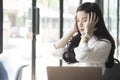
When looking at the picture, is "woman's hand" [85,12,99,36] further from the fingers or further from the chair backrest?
the chair backrest

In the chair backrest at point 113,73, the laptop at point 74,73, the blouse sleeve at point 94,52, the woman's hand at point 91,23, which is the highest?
the woman's hand at point 91,23

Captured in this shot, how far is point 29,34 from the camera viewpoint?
306 centimetres

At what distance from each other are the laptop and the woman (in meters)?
0.35

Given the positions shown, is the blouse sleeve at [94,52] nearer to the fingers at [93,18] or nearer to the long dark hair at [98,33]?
the long dark hair at [98,33]

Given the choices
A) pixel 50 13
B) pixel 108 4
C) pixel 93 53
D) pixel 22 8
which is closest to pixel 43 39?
pixel 50 13

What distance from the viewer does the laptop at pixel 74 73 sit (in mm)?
1551

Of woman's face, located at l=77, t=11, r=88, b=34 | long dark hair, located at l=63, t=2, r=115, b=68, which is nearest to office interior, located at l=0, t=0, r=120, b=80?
long dark hair, located at l=63, t=2, r=115, b=68

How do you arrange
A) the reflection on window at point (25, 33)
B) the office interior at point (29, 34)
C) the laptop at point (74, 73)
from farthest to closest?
1. the reflection on window at point (25, 33)
2. the office interior at point (29, 34)
3. the laptop at point (74, 73)

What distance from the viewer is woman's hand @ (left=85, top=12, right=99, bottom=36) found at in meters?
2.01

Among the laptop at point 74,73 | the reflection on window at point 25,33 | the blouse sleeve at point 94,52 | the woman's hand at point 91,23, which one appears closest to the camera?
the laptop at point 74,73

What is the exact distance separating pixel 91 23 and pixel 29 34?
120 centimetres

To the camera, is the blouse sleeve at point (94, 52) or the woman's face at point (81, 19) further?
the woman's face at point (81, 19)

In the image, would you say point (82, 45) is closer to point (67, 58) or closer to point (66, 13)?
point (67, 58)

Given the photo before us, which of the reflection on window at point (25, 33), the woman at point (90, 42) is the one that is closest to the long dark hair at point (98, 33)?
the woman at point (90, 42)
